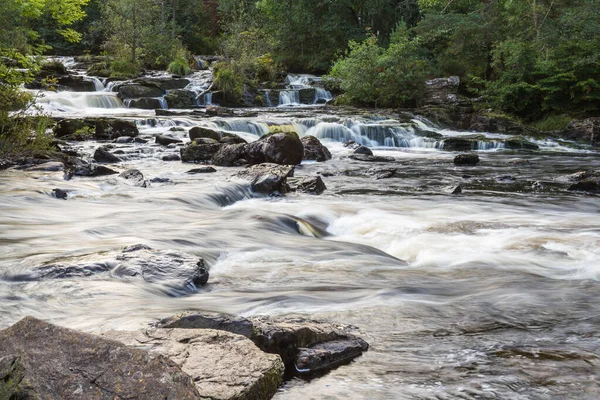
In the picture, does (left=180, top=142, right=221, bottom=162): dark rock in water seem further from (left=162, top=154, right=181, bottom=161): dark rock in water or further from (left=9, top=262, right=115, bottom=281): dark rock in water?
(left=9, top=262, right=115, bottom=281): dark rock in water

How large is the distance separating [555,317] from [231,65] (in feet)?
83.5

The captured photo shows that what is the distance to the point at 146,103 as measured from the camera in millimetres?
24953

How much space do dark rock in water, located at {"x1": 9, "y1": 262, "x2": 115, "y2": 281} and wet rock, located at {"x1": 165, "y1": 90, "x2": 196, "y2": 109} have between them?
20.7 meters

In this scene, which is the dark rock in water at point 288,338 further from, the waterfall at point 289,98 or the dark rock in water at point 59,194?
the waterfall at point 289,98

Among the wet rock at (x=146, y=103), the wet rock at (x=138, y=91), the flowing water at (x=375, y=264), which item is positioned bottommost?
the flowing water at (x=375, y=264)

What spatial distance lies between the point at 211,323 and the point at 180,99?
921 inches

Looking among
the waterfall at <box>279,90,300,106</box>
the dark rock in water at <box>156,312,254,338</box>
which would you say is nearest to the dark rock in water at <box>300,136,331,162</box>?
the dark rock in water at <box>156,312,254,338</box>

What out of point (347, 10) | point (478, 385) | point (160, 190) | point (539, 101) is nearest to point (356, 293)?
point (478, 385)

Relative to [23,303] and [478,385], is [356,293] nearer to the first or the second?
[478,385]

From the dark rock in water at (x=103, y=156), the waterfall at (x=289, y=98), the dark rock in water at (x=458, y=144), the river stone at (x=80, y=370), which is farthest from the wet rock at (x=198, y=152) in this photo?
the waterfall at (x=289, y=98)

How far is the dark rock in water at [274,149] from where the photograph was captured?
1436 centimetres

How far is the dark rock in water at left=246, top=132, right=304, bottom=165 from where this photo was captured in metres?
14.4

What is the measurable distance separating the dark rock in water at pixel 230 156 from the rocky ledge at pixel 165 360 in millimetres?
10786

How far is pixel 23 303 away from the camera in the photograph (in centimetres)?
494
